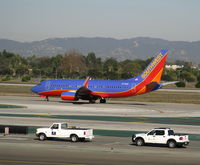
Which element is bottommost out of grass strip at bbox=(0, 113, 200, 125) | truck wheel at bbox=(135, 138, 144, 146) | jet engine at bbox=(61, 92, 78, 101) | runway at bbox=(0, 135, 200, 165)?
runway at bbox=(0, 135, 200, 165)

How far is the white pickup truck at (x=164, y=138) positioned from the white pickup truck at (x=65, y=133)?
3850 mm

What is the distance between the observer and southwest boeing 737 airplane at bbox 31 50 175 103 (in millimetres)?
73562

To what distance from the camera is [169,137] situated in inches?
1391

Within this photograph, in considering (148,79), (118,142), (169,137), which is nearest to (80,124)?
(118,142)

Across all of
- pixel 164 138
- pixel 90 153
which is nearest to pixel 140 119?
pixel 164 138

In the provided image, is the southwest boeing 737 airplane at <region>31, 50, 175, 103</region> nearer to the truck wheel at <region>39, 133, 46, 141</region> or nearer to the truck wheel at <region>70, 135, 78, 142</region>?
the truck wheel at <region>39, 133, 46, 141</region>

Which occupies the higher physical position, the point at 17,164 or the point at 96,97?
the point at 96,97

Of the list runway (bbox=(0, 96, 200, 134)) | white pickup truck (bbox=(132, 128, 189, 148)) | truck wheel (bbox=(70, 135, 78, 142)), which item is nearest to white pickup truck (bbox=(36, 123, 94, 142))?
truck wheel (bbox=(70, 135, 78, 142))

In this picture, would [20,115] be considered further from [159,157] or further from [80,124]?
[159,157]

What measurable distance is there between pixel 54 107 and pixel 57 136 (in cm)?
2930

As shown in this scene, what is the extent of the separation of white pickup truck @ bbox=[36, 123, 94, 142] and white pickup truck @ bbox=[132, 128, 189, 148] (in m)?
3.85

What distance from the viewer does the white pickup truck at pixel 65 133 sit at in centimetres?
3669

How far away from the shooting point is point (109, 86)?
7556cm

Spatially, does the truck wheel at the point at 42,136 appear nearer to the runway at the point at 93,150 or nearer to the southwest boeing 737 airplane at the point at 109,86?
the runway at the point at 93,150
